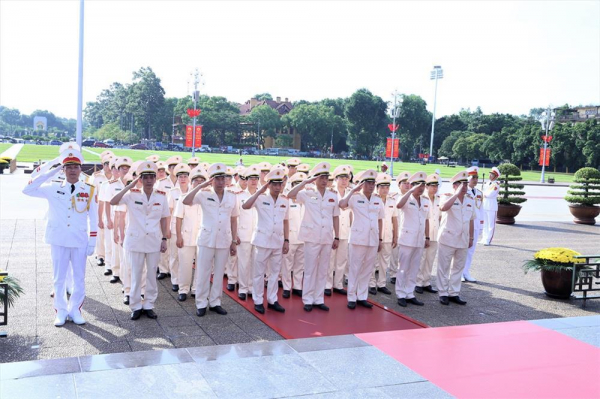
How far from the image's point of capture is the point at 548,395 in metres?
4.59

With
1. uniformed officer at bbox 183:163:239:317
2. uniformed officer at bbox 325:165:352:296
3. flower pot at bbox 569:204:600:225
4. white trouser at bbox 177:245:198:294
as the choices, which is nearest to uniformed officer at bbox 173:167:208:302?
white trouser at bbox 177:245:198:294

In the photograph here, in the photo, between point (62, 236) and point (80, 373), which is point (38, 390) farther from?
point (62, 236)

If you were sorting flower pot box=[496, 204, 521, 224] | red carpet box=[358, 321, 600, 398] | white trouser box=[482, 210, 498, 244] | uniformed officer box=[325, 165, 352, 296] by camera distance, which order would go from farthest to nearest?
flower pot box=[496, 204, 521, 224], white trouser box=[482, 210, 498, 244], uniformed officer box=[325, 165, 352, 296], red carpet box=[358, 321, 600, 398]

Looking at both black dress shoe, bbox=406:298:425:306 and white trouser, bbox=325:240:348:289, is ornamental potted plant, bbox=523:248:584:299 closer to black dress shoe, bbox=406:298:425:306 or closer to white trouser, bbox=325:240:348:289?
black dress shoe, bbox=406:298:425:306

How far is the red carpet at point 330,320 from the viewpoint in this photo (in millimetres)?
6161

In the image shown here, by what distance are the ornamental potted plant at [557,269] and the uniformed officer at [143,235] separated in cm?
559

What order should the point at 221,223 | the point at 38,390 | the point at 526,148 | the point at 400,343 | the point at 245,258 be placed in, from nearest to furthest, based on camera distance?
1. the point at 38,390
2. the point at 400,343
3. the point at 221,223
4. the point at 245,258
5. the point at 526,148

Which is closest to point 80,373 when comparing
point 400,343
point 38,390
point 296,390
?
point 38,390

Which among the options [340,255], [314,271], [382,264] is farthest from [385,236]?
[314,271]

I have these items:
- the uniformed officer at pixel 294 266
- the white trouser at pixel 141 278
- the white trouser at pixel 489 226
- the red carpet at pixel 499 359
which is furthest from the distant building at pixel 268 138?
the red carpet at pixel 499 359

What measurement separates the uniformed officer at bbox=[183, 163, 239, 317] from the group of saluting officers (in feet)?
0.04

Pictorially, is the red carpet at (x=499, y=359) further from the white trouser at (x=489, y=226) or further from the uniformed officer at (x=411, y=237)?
the white trouser at (x=489, y=226)

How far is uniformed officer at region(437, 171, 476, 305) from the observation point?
751cm

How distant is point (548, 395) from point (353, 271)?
3038 millimetres
